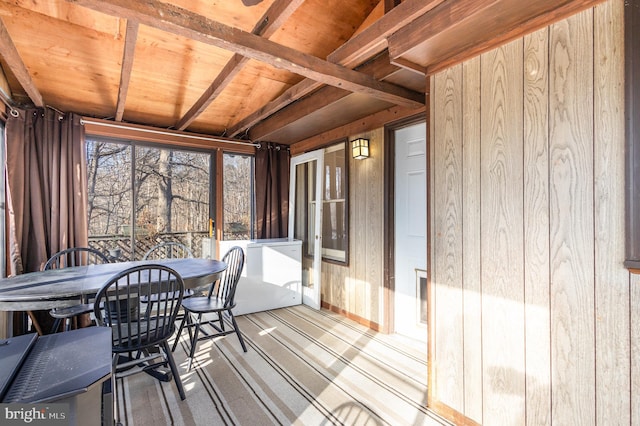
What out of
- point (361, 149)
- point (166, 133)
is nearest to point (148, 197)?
point (166, 133)

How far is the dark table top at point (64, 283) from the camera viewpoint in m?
1.83

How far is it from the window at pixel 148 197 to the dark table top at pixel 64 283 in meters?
1.38

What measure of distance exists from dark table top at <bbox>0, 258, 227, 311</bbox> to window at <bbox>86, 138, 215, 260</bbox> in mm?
1382

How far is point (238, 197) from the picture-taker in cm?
449

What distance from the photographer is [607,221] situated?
4.42ft

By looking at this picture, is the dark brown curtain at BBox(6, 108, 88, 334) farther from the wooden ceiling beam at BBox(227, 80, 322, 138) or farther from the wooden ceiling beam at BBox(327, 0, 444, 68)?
the wooden ceiling beam at BBox(327, 0, 444, 68)

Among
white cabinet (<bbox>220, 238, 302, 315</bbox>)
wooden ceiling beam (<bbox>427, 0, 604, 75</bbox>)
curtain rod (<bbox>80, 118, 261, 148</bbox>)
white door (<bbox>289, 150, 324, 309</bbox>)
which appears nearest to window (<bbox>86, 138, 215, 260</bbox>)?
curtain rod (<bbox>80, 118, 261, 148</bbox>)

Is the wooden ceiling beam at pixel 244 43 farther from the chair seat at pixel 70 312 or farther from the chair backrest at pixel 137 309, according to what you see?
the chair seat at pixel 70 312

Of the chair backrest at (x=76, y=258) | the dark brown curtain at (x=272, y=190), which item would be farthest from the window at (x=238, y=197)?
the chair backrest at (x=76, y=258)

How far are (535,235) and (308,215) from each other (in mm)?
3087

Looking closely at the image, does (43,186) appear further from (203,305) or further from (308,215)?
(308,215)

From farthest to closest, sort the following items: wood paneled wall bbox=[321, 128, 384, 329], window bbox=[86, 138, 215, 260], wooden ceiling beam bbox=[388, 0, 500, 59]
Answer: window bbox=[86, 138, 215, 260] → wood paneled wall bbox=[321, 128, 384, 329] → wooden ceiling beam bbox=[388, 0, 500, 59]

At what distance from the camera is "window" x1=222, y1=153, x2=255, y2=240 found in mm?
4391

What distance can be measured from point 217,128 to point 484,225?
3.64 metres
